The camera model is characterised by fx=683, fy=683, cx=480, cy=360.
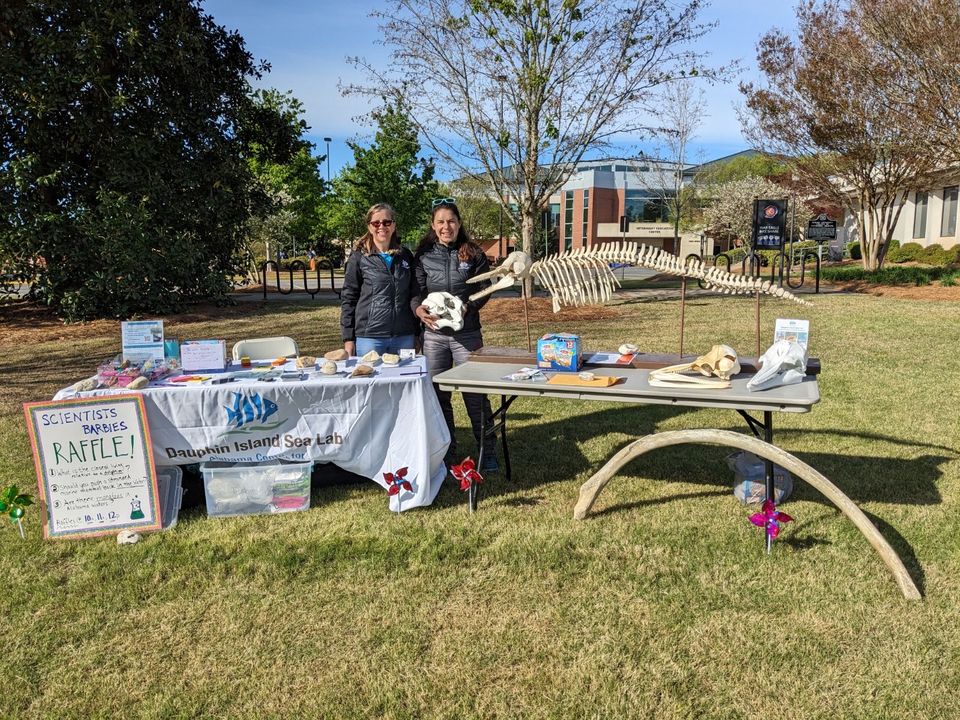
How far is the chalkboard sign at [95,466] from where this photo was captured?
4.29 m

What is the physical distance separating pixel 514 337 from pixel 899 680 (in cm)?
940

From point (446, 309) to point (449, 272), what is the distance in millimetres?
296

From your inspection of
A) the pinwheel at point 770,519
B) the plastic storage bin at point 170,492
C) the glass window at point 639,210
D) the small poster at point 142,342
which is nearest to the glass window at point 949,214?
the glass window at point 639,210

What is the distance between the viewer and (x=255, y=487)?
15.7 feet

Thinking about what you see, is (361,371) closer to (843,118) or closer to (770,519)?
(770,519)

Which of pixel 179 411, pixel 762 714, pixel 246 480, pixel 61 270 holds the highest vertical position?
pixel 61 270

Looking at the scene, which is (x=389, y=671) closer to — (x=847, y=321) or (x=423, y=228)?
(x=847, y=321)

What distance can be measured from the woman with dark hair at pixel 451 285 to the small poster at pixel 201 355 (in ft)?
4.96

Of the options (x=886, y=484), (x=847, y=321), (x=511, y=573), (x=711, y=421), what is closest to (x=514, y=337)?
(x=711, y=421)

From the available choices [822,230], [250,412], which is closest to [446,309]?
[250,412]

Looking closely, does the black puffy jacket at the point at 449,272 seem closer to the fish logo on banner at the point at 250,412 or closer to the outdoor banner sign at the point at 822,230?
the fish logo on banner at the point at 250,412

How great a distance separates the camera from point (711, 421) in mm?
6875

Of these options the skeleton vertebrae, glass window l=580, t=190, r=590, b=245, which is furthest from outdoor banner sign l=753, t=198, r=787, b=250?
glass window l=580, t=190, r=590, b=245

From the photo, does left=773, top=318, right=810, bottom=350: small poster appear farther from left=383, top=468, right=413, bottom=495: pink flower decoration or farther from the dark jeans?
left=383, top=468, right=413, bottom=495: pink flower decoration
